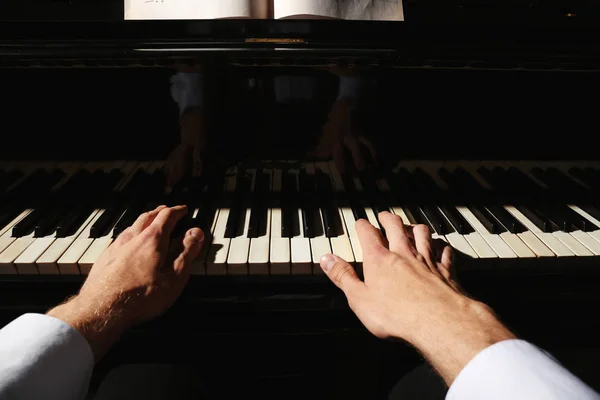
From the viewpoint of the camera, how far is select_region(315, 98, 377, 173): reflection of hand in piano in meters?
1.18

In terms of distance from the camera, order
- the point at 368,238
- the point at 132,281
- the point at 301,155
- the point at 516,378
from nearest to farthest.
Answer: the point at 516,378 < the point at 132,281 < the point at 368,238 < the point at 301,155

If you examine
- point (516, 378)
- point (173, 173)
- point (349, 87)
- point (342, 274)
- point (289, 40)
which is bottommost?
point (516, 378)

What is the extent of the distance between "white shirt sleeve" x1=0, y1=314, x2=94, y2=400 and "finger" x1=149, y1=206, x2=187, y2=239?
0.30 m

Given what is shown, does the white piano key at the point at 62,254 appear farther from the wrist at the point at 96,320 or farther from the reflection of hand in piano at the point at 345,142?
the reflection of hand in piano at the point at 345,142

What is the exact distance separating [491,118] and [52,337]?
4.26 ft

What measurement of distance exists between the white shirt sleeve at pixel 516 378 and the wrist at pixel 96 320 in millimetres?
719

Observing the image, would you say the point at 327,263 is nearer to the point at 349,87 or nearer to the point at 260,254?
the point at 260,254

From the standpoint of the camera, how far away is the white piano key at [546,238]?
1068 millimetres

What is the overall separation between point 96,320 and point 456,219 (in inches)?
38.4

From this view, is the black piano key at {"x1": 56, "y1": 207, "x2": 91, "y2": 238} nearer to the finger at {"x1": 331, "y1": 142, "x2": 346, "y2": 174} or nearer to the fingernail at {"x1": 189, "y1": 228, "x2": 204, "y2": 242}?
the fingernail at {"x1": 189, "y1": 228, "x2": 204, "y2": 242}

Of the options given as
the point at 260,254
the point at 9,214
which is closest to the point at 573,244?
the point at 260,254

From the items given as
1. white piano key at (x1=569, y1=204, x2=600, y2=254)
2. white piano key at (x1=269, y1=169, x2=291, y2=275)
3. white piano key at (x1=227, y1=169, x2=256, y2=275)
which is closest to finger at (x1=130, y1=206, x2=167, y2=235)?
white piano key at (x1=227, y1=169, x2=256, y2=275)

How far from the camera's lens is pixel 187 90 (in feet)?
3.71

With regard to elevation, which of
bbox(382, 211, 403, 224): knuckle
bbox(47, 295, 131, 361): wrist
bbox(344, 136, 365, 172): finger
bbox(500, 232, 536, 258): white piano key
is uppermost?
bbox(344, 136, 365, 172): finger
